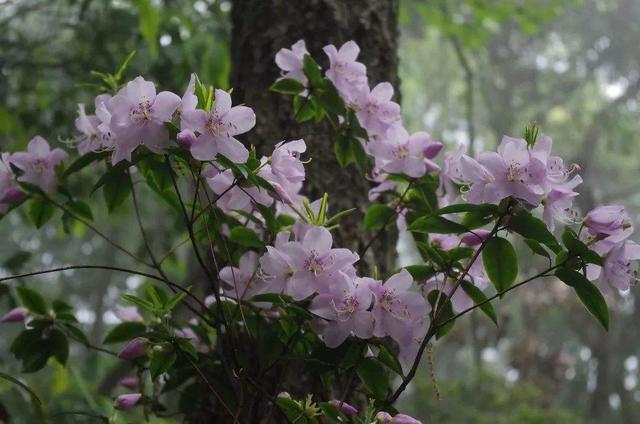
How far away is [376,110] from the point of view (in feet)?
3.79

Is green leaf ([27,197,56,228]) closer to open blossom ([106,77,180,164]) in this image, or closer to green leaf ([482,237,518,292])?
open blossom ([106,77,180,164])

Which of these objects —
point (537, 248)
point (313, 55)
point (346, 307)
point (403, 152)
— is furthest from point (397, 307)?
point (313, 55)

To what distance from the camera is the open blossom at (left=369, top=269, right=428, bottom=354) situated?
91 centimetres

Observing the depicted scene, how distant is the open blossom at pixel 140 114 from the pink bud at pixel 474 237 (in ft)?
1.37

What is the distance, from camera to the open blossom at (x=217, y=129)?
86 centimetres

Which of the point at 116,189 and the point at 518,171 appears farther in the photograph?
the point at 116,189

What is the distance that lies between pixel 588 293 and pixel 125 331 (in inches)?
27.6

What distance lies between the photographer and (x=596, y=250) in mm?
919

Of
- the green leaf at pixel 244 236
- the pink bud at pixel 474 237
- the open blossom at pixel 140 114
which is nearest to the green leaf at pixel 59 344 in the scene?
the green leaf at pixel 244 236

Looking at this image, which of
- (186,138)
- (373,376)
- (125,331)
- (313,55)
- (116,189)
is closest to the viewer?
(186,138)

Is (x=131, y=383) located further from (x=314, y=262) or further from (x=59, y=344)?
(x=314, y=262)

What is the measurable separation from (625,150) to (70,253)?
35.2 ft

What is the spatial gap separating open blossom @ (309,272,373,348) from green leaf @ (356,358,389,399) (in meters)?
0.06

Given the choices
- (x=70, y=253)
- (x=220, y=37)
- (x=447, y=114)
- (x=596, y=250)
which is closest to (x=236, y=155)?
(x=596, y=250)
